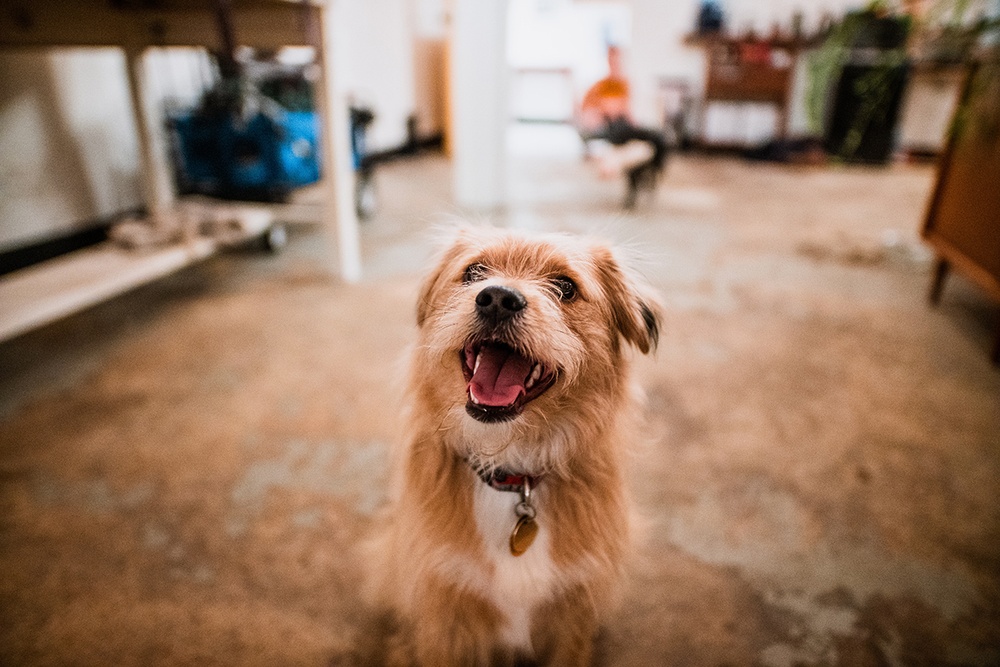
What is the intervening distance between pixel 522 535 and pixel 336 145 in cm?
222

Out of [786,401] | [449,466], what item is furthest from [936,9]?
[449,466]

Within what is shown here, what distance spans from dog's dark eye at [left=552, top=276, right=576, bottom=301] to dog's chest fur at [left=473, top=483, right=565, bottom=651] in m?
0.33

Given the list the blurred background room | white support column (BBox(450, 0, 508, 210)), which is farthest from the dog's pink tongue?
white support column (BBox(450, 0, 508, 210))

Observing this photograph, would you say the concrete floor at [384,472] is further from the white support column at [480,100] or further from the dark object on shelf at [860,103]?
the dark object on shelf at [860,103]

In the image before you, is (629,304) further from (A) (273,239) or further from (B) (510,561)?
(A) (273,239)

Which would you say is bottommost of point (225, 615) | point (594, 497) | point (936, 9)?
point (225, 615)

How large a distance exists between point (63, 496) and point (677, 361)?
2.01m

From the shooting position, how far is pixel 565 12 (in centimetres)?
980

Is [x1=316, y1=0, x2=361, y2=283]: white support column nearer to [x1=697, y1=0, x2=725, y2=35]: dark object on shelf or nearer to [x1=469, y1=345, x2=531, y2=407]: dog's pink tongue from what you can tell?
[x1=469, y1=345, x2=531, y2=407]: dog's pink tongue

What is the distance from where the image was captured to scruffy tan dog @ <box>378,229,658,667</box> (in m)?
0.92

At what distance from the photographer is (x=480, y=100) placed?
420cm

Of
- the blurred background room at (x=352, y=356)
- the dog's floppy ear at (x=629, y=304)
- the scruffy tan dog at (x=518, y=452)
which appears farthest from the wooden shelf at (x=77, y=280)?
the dog's floppy ear at (x=629, y=304)

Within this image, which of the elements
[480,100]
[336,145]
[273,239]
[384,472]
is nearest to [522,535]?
[384,472]

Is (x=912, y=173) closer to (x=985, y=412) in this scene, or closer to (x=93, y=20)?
(x=985, y=412)
